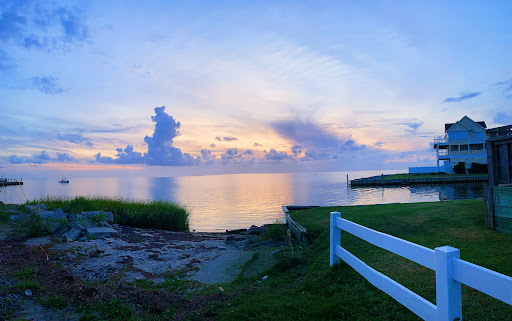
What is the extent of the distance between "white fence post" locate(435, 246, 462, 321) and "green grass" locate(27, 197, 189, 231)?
1864 centimetres

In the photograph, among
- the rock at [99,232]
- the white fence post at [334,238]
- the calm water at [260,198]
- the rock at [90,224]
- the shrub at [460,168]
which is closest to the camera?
the white fence post at [334,238]

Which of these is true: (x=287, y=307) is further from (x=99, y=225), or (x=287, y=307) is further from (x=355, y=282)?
(x=99, y=225)

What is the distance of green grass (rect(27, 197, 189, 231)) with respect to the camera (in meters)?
19.1

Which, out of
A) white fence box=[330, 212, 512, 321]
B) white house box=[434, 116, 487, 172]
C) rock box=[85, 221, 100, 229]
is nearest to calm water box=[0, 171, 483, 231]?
rock box=[85, 221, 100, 229]

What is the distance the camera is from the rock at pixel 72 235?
38.3 feet

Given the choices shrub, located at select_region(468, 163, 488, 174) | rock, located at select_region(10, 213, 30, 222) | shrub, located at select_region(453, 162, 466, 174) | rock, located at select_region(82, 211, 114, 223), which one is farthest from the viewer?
shrub, located at select_region(453, 162, 466, 174)

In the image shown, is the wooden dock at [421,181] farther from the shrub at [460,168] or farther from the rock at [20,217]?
the rock at [20,217]

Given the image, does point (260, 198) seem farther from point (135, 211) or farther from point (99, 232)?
point (99, 232)

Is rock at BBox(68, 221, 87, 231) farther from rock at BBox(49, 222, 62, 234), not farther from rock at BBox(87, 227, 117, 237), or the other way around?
rock at BBox(49, 222, 62, 234)

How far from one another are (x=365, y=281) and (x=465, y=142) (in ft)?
230

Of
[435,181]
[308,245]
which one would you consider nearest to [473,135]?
[435,181]

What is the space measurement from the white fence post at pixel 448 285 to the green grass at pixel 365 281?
3.86 ft

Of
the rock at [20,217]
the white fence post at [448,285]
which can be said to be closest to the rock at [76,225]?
the rock at [20,217]

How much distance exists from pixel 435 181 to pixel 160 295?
216ft
